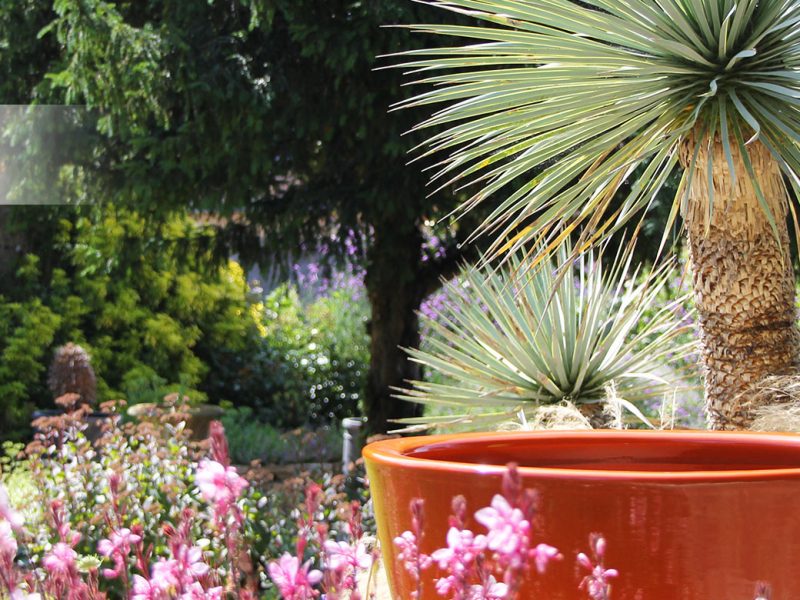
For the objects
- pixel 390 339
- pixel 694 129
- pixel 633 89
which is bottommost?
pixel 390 339

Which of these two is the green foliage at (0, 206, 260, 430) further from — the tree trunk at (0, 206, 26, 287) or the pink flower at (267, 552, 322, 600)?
the pink flower at (267, 552, 322, 600)

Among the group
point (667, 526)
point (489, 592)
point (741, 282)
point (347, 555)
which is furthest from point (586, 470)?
point (741, 282)

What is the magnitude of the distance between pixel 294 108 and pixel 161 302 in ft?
17.4

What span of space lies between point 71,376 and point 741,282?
6.29 metres

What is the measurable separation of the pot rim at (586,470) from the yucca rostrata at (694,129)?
32.3 inches

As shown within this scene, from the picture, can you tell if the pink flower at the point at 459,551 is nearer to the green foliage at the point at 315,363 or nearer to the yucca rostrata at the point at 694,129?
the yucca rostrata at the point at 694,129

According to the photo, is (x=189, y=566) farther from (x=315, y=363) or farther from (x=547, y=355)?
(x=315, y=363)

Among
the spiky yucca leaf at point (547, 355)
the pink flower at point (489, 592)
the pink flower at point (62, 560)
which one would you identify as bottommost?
the pink flower at point (62, 560)

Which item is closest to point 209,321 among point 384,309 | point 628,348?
point 384,309

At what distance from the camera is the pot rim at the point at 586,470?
1397 mm

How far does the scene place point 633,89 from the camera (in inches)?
107

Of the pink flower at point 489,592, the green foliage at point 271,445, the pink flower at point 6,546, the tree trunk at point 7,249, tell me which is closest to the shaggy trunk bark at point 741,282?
the pink flower at point 489,592

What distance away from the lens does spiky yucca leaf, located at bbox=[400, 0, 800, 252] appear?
2592 millimetres

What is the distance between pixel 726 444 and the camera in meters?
1.88
